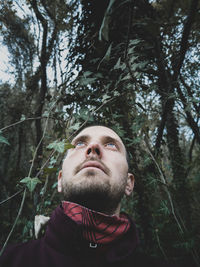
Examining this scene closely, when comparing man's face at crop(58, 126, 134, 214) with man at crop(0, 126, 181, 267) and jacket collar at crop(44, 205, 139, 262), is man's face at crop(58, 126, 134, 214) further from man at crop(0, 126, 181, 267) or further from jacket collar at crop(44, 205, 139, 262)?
jacket collar at crop(44, 205, 139, 262)

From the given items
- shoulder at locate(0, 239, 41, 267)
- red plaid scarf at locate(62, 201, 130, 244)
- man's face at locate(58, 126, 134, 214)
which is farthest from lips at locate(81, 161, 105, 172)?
shoulder at locate(0, 239, 41, 267)

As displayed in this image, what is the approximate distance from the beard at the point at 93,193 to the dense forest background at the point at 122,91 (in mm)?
239

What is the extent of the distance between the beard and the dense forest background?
9.4 inches

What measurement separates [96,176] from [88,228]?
34 centimetres

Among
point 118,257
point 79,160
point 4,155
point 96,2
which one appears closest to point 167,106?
point 79,160

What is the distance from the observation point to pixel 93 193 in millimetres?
1063

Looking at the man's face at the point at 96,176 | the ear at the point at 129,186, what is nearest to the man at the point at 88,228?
the man's face at the point at 96,176

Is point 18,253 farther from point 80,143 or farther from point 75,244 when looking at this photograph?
point 80,143

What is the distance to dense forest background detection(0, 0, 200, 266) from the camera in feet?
3.55

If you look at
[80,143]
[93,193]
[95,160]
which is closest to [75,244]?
[93,193]

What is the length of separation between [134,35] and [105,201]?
5.59ft

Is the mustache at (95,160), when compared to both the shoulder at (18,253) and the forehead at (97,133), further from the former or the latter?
the shoulder at (18,253)

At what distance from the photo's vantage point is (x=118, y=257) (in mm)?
914

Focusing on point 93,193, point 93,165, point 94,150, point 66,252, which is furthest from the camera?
point 94,150
